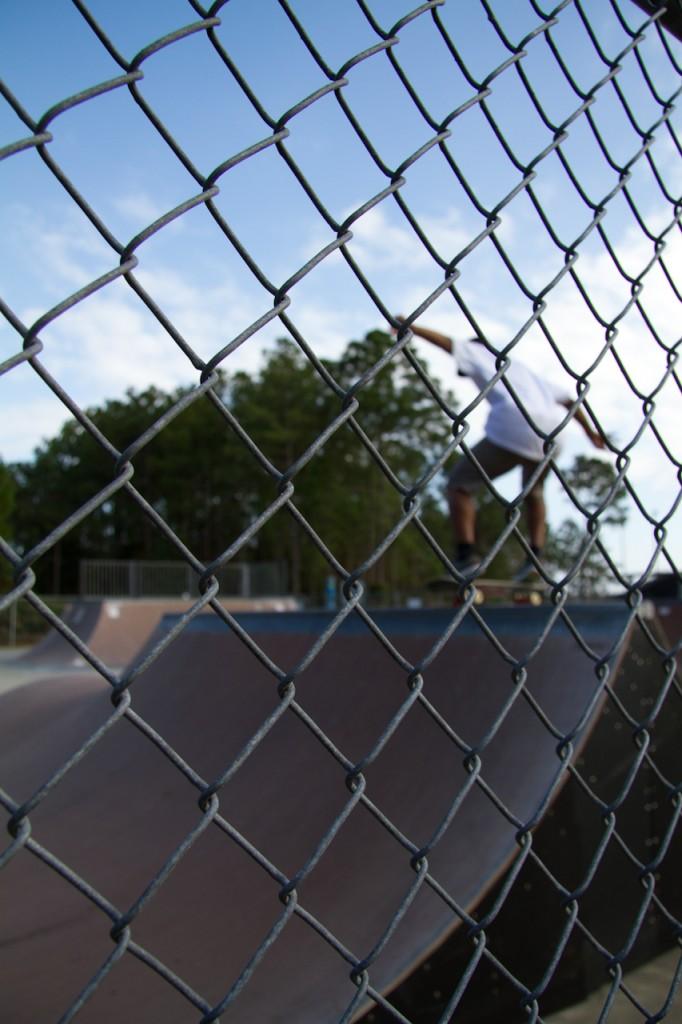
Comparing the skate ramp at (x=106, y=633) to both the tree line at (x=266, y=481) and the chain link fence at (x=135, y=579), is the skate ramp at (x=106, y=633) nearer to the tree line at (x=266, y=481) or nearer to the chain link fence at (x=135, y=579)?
the chain link fence at (x=135, y=579)

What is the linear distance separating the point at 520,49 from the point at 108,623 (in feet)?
47.8

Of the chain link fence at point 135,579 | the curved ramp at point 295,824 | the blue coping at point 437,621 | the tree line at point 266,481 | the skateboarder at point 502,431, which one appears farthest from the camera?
the tree line at point 266,481

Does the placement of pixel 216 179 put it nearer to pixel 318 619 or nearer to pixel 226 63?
pixel 226 63

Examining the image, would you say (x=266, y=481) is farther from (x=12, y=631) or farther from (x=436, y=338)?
(x=436, y=338)

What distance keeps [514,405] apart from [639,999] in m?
2.91

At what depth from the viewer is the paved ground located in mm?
2258

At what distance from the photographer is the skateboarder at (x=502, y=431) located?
13.5ft

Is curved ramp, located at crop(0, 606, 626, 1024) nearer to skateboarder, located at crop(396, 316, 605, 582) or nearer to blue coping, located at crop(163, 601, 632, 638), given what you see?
blue coping, located at crop(163, 601, 632, 638)

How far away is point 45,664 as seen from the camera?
1431 cm

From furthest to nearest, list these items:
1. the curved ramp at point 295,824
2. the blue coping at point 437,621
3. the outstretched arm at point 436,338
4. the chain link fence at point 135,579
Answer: the chain link fence at point 135,579 → the outstretched arm at point 436,338 → the blue coping at point 437,621 → the curved ramp at point 295,824

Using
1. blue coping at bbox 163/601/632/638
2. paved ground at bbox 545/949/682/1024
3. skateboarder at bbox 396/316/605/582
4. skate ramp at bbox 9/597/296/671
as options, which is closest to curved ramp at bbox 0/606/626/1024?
blue coping at bbox 163/601/632/638

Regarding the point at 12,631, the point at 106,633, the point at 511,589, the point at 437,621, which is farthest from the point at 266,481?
the point at 437,621

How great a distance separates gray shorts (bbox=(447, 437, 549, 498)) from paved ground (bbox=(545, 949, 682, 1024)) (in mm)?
2413

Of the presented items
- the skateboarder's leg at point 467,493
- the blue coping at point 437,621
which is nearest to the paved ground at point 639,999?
the blue coping at point 437,621
